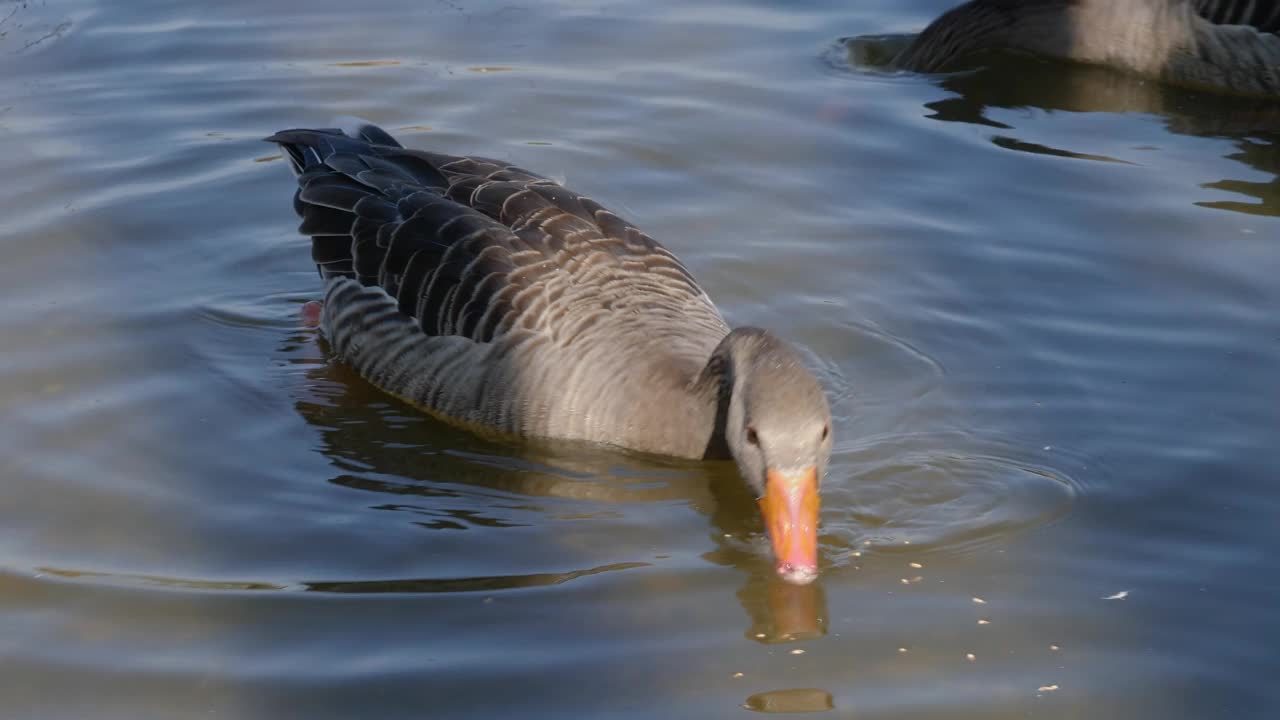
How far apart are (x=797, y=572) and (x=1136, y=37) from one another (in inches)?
271

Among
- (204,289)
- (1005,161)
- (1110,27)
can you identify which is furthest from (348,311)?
(1110,27)

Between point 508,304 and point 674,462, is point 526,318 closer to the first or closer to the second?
point 508,304

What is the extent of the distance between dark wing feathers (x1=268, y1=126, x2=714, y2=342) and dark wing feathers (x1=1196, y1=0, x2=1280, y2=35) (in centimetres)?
559

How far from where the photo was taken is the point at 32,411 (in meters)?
6.49

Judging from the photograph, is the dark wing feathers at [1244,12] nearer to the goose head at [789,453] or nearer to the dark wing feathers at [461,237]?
the dark wing feathers at [461,237]

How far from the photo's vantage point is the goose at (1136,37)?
1029 cm

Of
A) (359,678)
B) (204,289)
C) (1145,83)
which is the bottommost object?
(359,678)

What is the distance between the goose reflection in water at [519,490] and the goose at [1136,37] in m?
5.59

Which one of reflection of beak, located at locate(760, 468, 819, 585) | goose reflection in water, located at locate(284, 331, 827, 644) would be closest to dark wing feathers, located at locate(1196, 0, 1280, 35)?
goose reflection in water, located at locate(284, 331, 827, 644)

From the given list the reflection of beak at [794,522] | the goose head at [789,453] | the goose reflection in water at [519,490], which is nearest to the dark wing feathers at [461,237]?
the goose reflection in water at [519,490]

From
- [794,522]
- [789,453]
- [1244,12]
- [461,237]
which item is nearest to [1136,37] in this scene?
[1244,12]

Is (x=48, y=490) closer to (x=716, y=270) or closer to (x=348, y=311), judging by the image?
(x=348, y=311)

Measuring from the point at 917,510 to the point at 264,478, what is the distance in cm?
262

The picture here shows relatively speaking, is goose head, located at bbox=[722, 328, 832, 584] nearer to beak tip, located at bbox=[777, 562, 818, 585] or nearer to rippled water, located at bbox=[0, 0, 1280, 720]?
beak tip, located at bbox=[777, 562, 818, 585]
